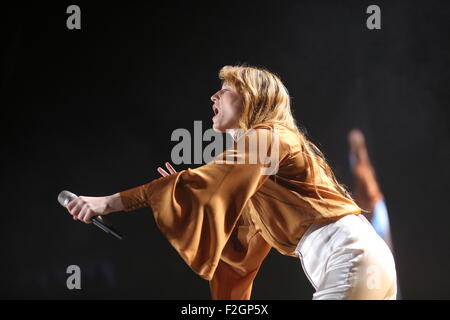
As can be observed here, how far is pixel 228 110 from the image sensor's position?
159cm

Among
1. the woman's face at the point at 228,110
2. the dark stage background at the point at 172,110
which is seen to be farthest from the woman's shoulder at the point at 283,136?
the dark stage background at the point at 172,110

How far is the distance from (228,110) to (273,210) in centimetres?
34

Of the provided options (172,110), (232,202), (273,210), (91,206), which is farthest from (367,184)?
(91,206)

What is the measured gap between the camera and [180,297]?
2662 millimetres

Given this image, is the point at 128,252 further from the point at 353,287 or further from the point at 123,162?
the point at 353,287

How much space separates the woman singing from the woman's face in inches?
2.6

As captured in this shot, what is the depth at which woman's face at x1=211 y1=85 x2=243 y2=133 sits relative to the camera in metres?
1.58

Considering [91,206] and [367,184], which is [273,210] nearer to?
[91,206]

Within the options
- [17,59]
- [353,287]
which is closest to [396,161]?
[353,287]

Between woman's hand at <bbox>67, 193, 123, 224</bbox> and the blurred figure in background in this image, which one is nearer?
woman's hand at <bbox>67, 193, 123, 224</bbox>

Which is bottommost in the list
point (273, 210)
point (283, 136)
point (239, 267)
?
point (239, 267)

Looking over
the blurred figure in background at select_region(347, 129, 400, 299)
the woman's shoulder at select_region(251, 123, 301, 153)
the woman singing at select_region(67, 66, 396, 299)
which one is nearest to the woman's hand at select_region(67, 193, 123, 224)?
the woman singing at select_region(67, 66, 396, 299)

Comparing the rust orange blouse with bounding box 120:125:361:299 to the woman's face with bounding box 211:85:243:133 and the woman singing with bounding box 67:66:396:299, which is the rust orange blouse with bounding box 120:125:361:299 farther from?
the woman's face with bounding box 211:85:243:133
